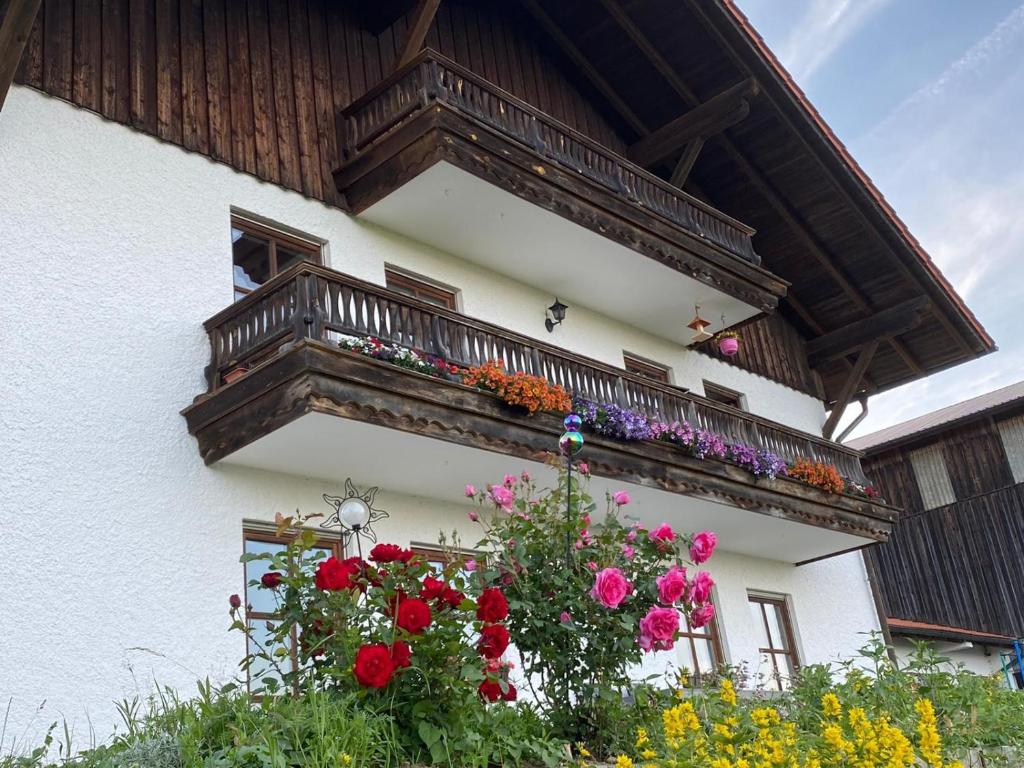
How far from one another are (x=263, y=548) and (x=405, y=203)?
4.15m

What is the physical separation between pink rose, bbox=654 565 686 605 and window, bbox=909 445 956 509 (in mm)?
17895

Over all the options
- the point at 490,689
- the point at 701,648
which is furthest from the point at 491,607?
the point at 701,648

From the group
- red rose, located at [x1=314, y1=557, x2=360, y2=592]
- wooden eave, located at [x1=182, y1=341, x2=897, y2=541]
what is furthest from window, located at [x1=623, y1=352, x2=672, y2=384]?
red rose, located at [x1=314, y1=557, x2=360, y2=592]

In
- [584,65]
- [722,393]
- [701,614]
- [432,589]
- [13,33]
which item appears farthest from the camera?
[722,393]

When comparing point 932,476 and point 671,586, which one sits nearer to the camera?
point 671,586

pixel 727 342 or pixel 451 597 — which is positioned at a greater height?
pixel 727 342

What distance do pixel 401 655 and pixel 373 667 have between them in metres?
0.21

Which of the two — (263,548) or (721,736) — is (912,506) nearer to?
(263,548)

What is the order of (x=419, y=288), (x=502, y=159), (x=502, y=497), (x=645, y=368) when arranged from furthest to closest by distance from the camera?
1. (x=645, y=368)
2. (x=419, y=288)
3. (x=502, y=159)
4. (x=502, y=497)

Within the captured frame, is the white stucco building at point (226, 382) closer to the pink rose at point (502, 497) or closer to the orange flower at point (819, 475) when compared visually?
the orange flower at point (819, 475)

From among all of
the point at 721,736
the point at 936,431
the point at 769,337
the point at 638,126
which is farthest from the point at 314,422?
the point at 936,431

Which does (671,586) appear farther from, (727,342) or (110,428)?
(727,342)

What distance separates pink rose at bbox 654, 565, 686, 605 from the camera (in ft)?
20.0

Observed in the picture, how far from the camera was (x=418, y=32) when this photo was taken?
12227 mm
